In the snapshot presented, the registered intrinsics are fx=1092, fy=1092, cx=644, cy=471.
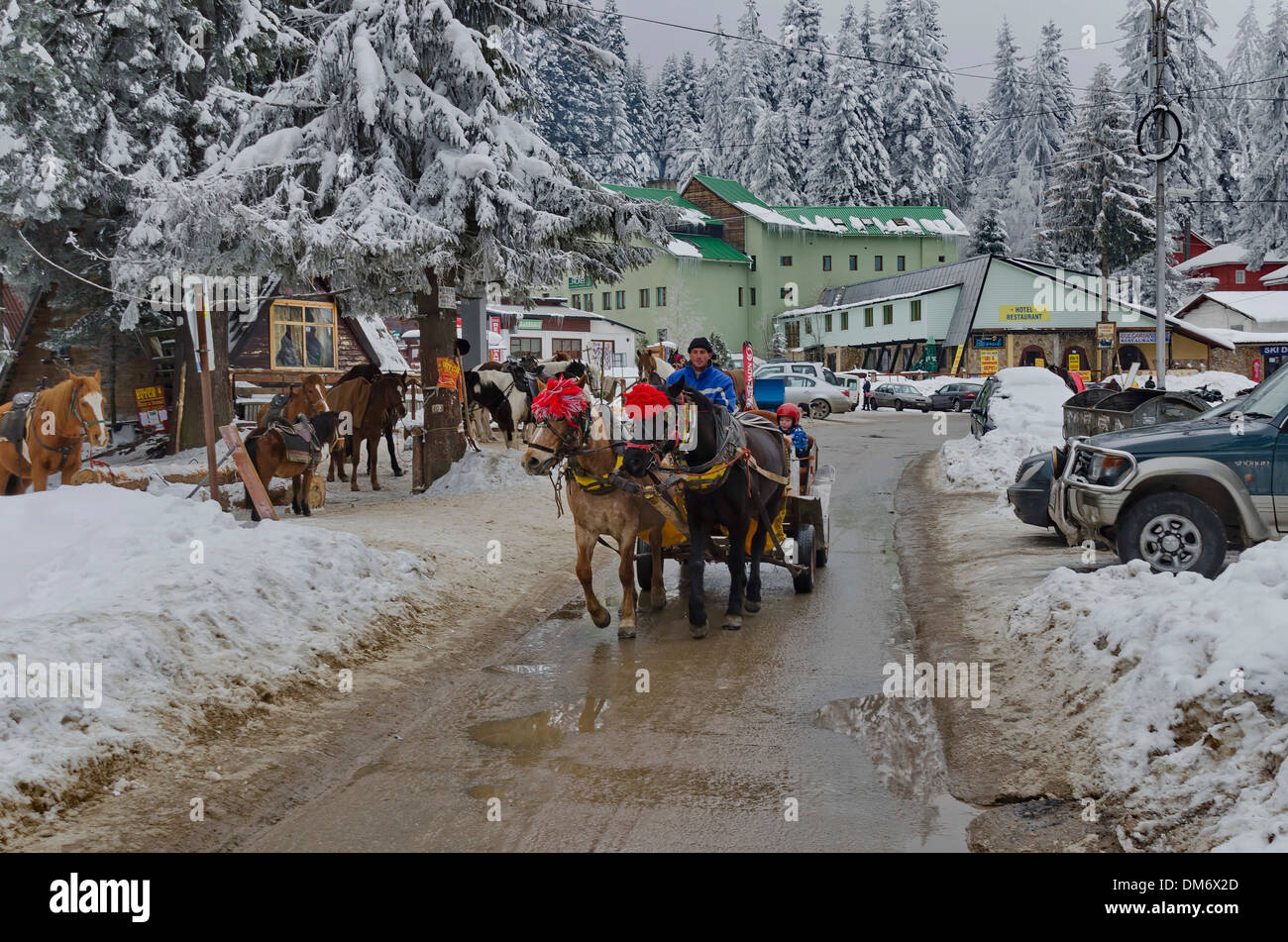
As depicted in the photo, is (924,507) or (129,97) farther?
(129,97)

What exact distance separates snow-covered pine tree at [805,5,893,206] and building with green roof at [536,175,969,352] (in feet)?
17.5

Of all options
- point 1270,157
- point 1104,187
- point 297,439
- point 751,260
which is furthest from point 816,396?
point 1270,157

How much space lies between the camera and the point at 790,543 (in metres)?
11.2

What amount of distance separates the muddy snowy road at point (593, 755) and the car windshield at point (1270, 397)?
12.3 feet

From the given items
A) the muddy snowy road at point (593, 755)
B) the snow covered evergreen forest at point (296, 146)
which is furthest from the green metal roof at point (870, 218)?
the muddy snowy road at point (593, 755)

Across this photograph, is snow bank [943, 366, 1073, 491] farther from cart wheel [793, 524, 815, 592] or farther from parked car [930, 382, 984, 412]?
parked car [930, 382, 984, 412]

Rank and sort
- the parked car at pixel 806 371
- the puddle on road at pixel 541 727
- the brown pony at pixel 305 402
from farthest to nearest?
the parked car at pixel 806 371 < the brown pony at pixel 305 402 < the puddle on road at pixel 541 727

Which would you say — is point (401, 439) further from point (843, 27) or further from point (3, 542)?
point (843, 27)

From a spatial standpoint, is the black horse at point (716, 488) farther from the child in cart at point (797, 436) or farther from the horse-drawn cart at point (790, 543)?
the child in cart at point (797, 436)

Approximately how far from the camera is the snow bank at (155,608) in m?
6.07

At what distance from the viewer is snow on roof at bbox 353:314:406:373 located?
34.1m

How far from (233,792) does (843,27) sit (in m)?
103

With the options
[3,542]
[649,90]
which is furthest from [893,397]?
[649,90]

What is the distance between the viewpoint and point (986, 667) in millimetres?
8062
